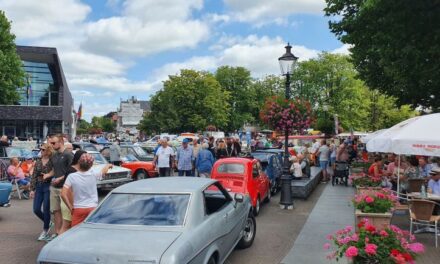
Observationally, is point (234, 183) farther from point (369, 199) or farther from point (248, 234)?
point (369, 199)

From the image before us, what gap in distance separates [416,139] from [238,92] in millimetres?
64533

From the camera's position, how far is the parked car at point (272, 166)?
46.7ft

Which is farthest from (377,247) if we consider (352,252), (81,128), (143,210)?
(81,128)

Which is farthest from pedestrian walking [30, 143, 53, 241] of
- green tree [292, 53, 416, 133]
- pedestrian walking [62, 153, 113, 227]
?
green tree [292, 53, 416, 133]

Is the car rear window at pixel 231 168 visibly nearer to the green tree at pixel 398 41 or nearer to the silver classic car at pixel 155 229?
the silver classic car at pixel 155 229

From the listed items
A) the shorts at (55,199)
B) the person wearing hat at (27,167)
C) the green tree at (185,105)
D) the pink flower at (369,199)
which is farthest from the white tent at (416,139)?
the green tree at (185,105)

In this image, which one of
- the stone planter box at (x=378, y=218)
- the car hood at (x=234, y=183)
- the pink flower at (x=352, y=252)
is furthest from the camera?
the car hood at (x=234, y=183)

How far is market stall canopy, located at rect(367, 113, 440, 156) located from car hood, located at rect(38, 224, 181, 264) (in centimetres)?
528

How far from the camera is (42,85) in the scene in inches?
2112

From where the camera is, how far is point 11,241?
810cm

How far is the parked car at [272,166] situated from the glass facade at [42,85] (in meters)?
44.1

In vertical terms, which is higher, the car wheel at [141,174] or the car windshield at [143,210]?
the car windshield at [143,210]

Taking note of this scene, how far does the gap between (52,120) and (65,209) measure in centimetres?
4426

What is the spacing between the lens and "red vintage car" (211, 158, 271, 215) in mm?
10680
